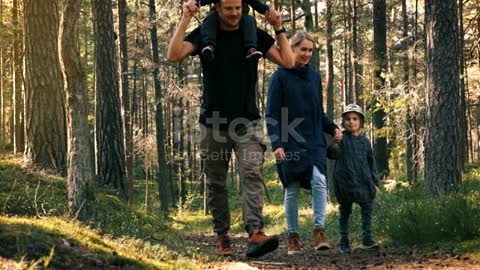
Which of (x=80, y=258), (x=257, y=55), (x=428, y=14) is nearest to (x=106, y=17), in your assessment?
(x=428, y=14)

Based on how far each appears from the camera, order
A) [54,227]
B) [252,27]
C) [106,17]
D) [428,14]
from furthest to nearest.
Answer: [106,17] < [428,14] < [252,27] < [54,227]

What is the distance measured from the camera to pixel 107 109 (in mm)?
12234

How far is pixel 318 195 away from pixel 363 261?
0.94 meters

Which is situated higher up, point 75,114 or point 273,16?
point 273,16

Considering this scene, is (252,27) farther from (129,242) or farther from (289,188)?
(129,242)

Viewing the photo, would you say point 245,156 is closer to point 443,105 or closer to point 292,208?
point 292,208

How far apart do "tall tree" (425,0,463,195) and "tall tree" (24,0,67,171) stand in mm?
7276

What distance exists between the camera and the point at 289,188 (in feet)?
21.5

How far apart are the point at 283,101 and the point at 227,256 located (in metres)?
2.03

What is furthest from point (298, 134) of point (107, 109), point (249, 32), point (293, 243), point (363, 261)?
point (107, 109)

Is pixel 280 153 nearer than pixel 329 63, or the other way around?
pixel 280 153

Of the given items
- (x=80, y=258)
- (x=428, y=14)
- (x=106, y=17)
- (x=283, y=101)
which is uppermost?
(x=106, y=17)

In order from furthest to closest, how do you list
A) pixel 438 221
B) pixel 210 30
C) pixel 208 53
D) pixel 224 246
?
1. pixel 438 221
2. pixel 224 246
3. pixel 210 30
4. pixel 208 53

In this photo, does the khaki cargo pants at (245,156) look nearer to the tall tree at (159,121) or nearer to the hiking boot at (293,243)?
the hiking boot at (293,243)
